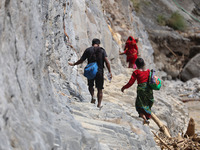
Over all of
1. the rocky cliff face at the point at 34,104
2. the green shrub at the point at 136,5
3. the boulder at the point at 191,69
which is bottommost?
the boulder at the point at 191,69

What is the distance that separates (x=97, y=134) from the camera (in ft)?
10.2

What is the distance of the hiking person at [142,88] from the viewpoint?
15.9 ft

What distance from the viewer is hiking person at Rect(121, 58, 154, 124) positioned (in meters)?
4.86

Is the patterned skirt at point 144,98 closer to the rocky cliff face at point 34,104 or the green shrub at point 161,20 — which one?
the rocky cliff face at point 34,104

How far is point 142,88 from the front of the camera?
16.0ft

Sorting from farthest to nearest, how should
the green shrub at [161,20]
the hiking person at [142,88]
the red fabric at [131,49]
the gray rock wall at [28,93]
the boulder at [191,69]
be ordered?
the green shrub at [161,20], the boulder at [191,69], the red fabric at [131,49], the hiking person at [142,88], the gray rock wall at [28,93]

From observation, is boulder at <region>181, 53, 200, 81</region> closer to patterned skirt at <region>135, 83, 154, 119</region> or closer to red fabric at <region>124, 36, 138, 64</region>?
red fabric at <region>124, 36, 138, 64</region>

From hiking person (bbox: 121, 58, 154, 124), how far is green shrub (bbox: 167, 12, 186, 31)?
14.3 meters

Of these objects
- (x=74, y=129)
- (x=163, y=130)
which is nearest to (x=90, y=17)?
(x=163, y=130)

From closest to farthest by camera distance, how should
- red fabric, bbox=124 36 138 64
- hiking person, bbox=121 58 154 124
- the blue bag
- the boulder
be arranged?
the blue bag < hiking person, bbox=121 58 154 124 < red fabric, bbox=124 36 138 64 < the boulder

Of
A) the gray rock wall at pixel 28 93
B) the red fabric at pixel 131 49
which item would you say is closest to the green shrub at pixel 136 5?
the red fabric at pixel 131 49

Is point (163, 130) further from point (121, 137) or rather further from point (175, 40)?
point (175, 40)

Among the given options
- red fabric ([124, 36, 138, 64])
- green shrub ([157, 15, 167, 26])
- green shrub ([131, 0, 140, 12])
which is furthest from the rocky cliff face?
green shrub ([157, 15, 167, 26])

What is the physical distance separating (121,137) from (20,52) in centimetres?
156
